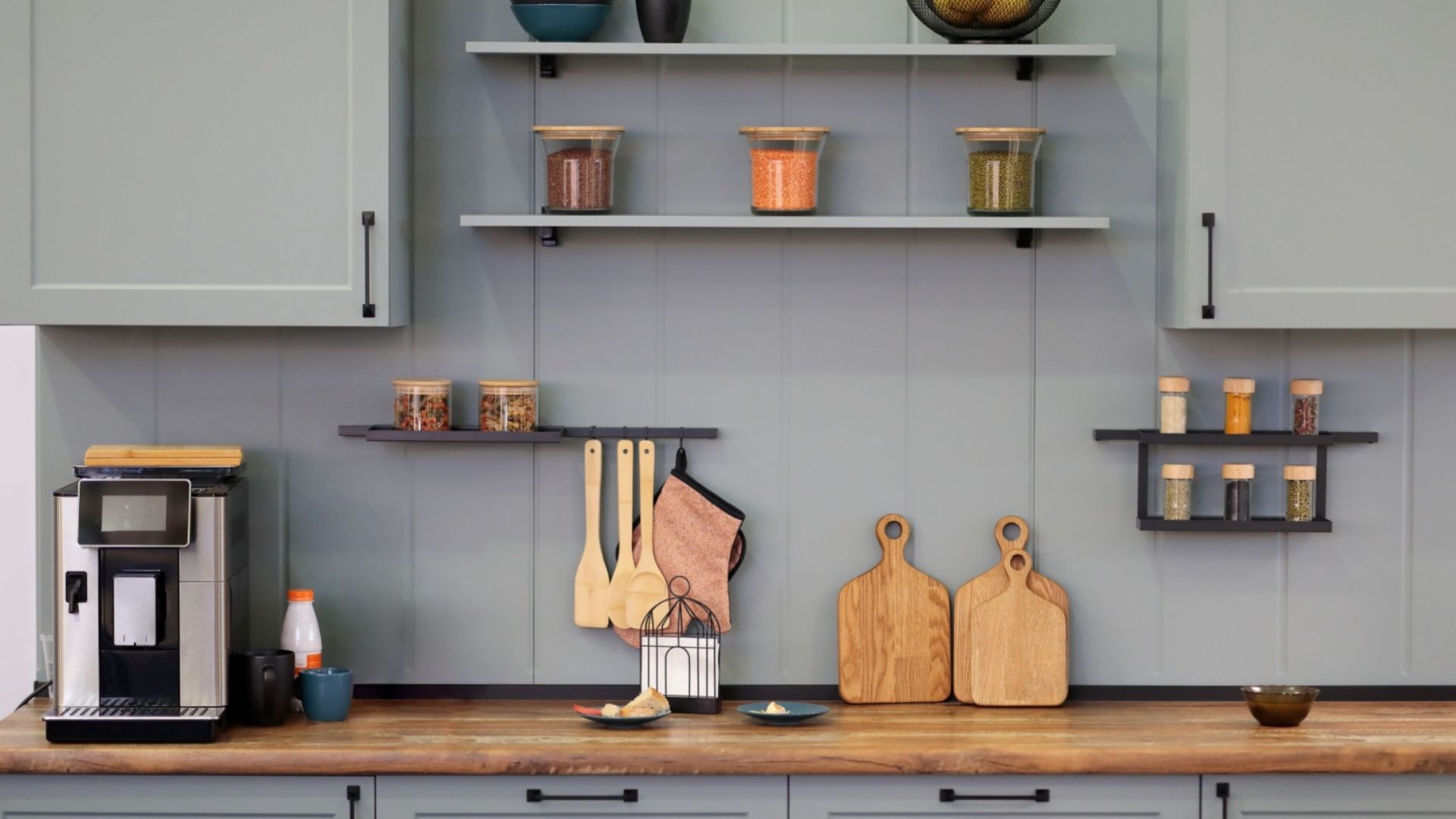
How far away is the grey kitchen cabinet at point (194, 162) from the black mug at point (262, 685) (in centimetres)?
61

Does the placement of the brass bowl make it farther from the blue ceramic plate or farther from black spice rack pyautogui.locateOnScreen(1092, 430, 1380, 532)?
the blue ceramic plate

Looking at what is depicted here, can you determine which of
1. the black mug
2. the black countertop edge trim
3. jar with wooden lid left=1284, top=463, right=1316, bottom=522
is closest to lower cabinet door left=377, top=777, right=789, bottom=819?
the black mug

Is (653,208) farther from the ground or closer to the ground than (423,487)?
farther from the ground

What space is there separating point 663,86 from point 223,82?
0.83 meters

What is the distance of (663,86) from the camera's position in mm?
2908

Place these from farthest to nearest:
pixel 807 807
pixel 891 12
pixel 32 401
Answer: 1. pixel 32 401
2. pixel 891 12
3. pixel 807 807

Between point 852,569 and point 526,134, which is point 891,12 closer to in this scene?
point 526,134

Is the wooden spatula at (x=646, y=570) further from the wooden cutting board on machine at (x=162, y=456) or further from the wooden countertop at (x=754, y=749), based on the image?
the wooden cutting board on machine at (x=162, y=456)

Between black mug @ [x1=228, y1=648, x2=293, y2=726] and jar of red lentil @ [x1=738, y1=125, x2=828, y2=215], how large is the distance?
122 centimetres

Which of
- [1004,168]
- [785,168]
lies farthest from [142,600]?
[1004,168]

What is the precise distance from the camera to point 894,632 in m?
2.92

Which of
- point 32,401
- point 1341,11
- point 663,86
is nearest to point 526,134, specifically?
point 663,86

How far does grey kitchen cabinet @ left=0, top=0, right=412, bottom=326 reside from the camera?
8.49 ft

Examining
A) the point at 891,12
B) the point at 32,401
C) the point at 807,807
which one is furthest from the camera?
the point at 32,401
